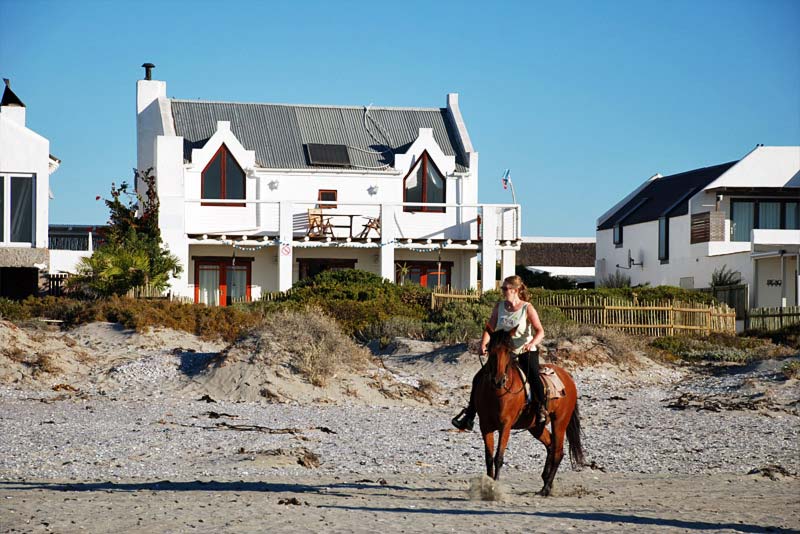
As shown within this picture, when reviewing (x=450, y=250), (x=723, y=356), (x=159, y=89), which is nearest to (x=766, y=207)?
(x=450, y=250)

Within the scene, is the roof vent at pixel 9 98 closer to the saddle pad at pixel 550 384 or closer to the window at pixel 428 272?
the window at pixel 428 272

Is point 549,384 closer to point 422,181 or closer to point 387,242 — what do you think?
point 387,242

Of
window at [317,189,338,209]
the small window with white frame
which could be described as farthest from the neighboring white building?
window at [317,189,338,209]

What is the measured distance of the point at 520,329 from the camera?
1149 cm

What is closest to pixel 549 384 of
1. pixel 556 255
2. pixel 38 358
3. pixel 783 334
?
pixel 38 358

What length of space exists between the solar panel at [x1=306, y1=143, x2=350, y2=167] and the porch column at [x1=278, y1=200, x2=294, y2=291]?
3.26 metres

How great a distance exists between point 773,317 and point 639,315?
5930 millimetres

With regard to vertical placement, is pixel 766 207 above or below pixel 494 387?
above

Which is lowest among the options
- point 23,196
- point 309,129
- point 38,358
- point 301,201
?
point 38,358

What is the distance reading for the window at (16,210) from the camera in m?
32.9

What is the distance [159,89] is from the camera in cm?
4044

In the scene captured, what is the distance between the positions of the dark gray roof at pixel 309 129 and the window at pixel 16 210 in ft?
22.1

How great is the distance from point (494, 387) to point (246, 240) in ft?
87.2

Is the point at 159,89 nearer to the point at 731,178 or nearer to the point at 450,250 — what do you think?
the point at 450,250
